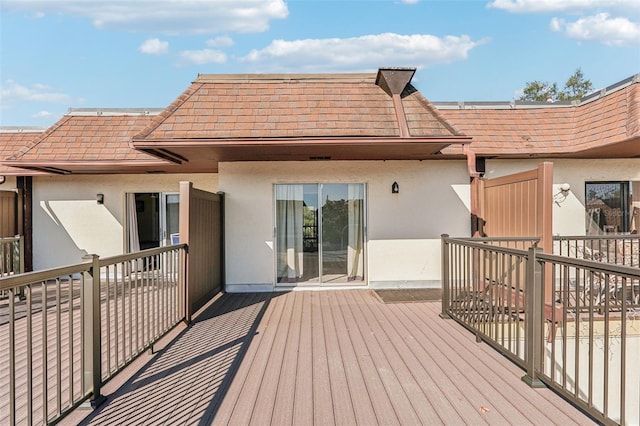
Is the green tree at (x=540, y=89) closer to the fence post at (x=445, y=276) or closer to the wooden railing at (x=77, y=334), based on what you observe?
the fence post at (x=445, y=276)

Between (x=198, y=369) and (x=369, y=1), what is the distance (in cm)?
1018

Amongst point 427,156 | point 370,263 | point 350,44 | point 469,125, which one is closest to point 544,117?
point 469,125

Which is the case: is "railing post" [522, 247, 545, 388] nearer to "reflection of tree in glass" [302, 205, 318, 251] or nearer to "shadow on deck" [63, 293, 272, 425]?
"shadow on deck" [63, 293, 272, 425]

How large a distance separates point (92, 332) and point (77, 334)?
220 cm

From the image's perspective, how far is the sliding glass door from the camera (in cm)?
655

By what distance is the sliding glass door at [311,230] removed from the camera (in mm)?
6555

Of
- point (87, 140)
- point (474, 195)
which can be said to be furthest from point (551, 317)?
point (87, 140)

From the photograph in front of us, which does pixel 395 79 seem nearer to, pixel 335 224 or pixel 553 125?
pixel 335 224

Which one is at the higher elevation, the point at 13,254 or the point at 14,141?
the point at 14,141

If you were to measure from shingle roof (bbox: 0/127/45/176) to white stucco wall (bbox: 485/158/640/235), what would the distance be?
31.7ft

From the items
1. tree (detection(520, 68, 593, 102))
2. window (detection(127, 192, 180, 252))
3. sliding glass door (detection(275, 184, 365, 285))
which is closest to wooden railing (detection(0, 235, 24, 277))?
window (detection(127, 192, 180, 252))

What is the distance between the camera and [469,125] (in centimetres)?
699

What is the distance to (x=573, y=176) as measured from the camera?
22.3 feet

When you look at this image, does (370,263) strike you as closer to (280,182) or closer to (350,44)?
(280,182)
